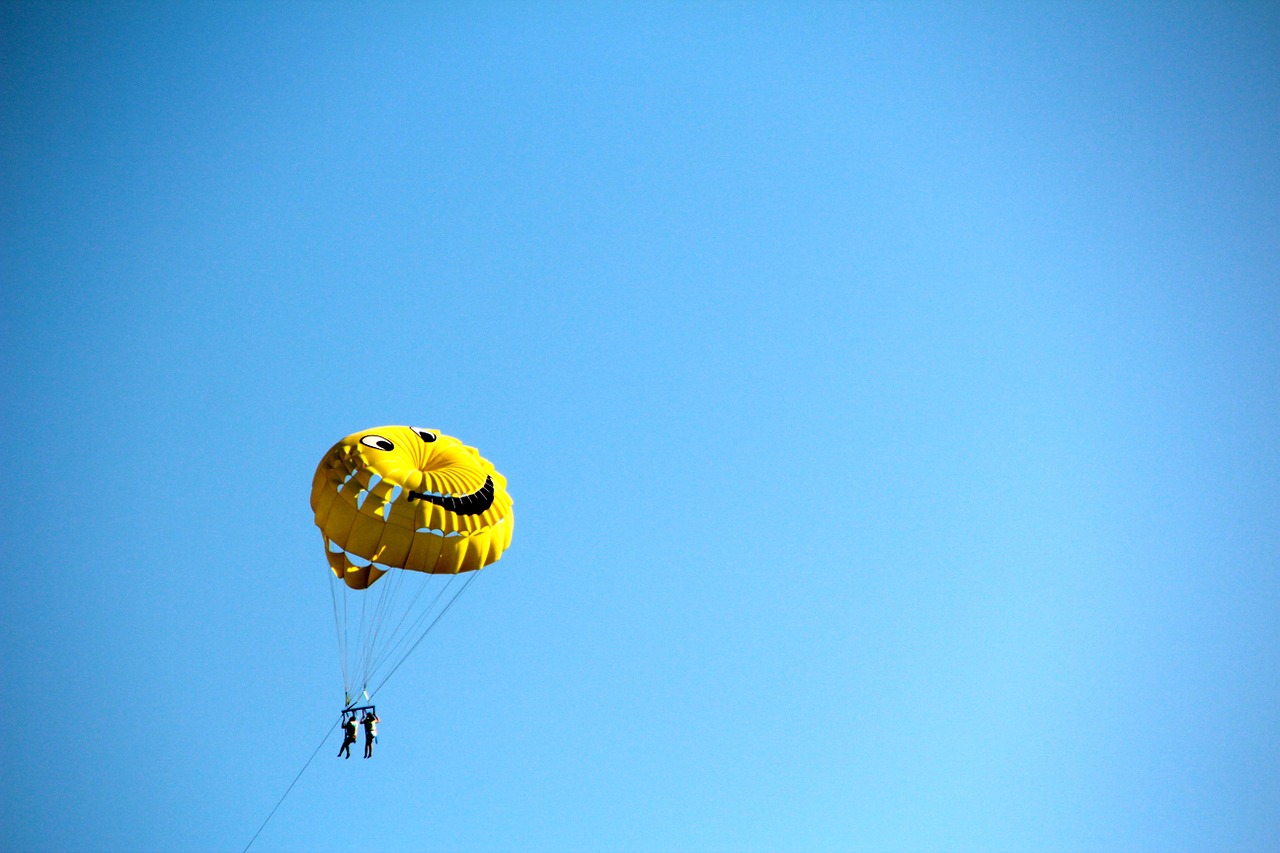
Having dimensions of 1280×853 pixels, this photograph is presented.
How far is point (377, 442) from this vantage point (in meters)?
24.3

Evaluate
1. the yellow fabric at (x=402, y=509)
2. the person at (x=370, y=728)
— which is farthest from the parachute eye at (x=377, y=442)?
the person at (x=370, y=728)

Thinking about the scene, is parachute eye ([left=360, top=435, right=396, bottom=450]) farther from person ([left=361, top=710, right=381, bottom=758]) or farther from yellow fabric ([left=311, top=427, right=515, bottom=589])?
person ([left=361, top=710, right=381, bottom=758])

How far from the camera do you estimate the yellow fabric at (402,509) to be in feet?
77.0

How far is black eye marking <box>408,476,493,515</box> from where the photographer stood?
23.6 meters

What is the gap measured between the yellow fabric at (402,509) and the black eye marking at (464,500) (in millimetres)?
22

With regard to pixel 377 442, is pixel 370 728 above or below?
below

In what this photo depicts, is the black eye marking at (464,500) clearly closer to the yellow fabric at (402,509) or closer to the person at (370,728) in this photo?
the yellow fabric at (402,509)

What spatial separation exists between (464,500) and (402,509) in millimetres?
1399

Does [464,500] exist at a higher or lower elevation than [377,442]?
lower

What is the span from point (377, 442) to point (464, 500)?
2.46 meters

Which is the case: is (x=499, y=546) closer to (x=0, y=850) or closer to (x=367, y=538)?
(x=367, y=538)

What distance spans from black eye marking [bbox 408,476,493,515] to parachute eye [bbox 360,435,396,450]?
60.4 inches

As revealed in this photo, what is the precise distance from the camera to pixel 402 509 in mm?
23438

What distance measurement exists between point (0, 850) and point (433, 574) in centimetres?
8225
